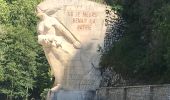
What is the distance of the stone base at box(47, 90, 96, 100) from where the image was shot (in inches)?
883

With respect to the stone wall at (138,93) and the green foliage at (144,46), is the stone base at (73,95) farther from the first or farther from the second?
the stone wall at (138,93)

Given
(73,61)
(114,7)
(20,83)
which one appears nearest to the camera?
(114,7)

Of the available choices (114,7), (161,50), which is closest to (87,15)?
(114,7)

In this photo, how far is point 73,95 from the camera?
22.9 meters

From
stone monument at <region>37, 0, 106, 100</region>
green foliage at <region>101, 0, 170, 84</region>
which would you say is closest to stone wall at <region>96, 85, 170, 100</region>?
green foliage at <region>101, 0, 170, 84</region>

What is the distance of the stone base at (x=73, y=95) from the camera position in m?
22.4

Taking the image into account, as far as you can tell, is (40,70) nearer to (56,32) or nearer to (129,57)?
(56,32)

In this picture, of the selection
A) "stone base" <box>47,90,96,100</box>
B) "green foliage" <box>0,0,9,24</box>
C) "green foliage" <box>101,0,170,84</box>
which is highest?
"green foliage" <box>0,0,9,24</box>

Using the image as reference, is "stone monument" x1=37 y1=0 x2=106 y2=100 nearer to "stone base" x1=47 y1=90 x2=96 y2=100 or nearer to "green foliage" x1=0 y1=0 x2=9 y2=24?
"stone base" x1=47 y1=90 x2=96 y2=100

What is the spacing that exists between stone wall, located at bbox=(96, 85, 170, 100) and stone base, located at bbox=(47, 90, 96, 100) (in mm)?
2204

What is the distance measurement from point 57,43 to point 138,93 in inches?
404

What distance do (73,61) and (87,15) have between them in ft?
7.21

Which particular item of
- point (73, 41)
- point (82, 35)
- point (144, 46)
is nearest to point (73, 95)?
point (73, 41)

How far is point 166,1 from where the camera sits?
16281 millimetres
